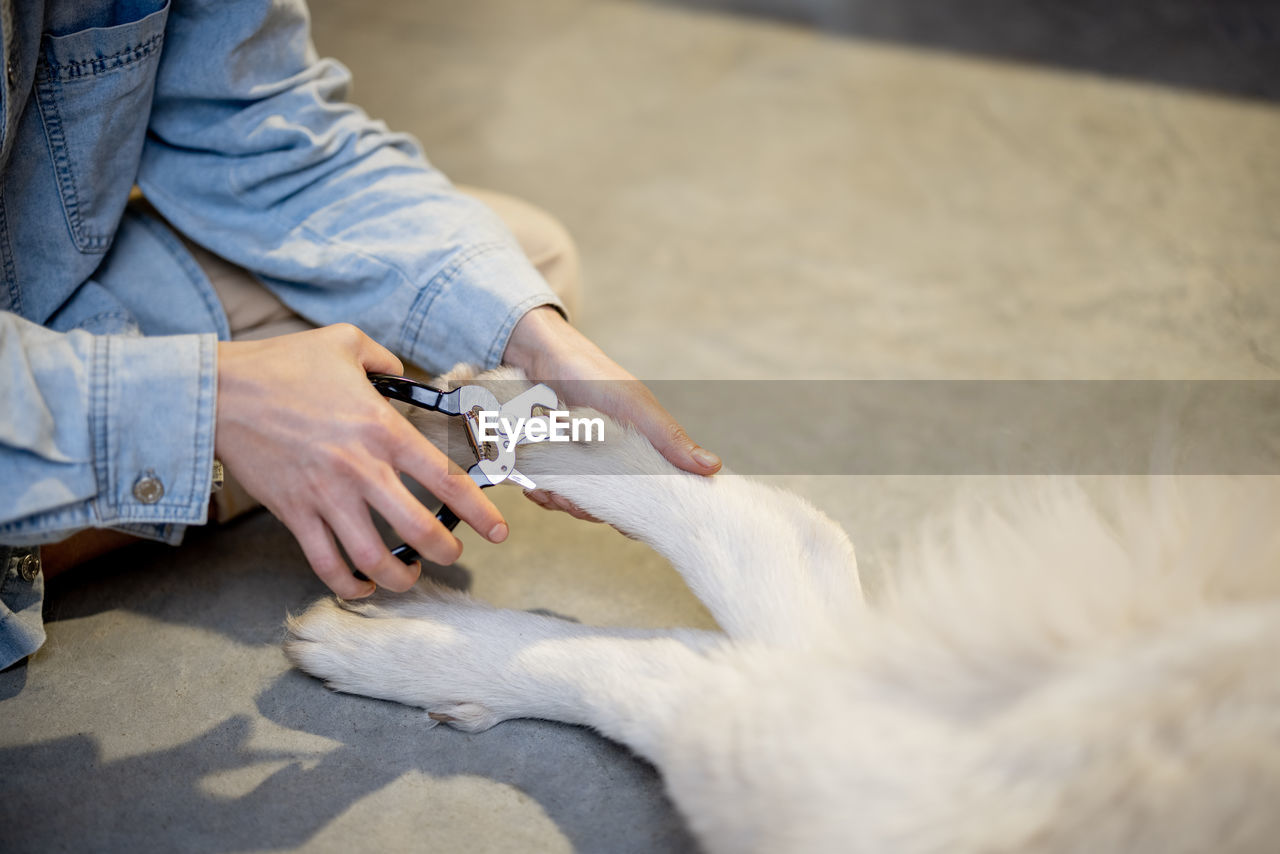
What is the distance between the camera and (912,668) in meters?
0.74

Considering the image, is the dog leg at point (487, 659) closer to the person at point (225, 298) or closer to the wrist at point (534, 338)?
the person at point (225, 298)

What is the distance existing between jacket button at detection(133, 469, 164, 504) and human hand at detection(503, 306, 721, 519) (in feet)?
1.11

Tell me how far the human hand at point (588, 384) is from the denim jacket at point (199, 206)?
0.03 m

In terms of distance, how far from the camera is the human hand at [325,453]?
82 centimetres

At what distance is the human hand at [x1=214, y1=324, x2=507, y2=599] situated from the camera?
0.82 metres

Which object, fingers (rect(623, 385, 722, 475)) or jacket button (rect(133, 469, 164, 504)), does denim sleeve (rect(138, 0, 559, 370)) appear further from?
jacket button (rect(133, 469, 164, 504))

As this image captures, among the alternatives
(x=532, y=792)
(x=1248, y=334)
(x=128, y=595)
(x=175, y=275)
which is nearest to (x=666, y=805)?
(x=532, y=792)

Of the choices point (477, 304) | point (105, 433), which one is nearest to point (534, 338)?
point (477, 304)

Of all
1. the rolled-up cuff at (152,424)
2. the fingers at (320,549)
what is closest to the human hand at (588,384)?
the fingers at (320,549)

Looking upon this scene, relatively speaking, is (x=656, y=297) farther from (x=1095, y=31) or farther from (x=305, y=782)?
(x=1095, y=31)

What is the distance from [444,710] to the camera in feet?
3.02

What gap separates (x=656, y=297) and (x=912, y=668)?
3.45 ft

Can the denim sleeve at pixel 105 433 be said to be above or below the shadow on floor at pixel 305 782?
above

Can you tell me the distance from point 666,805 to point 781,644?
7.4 inches
